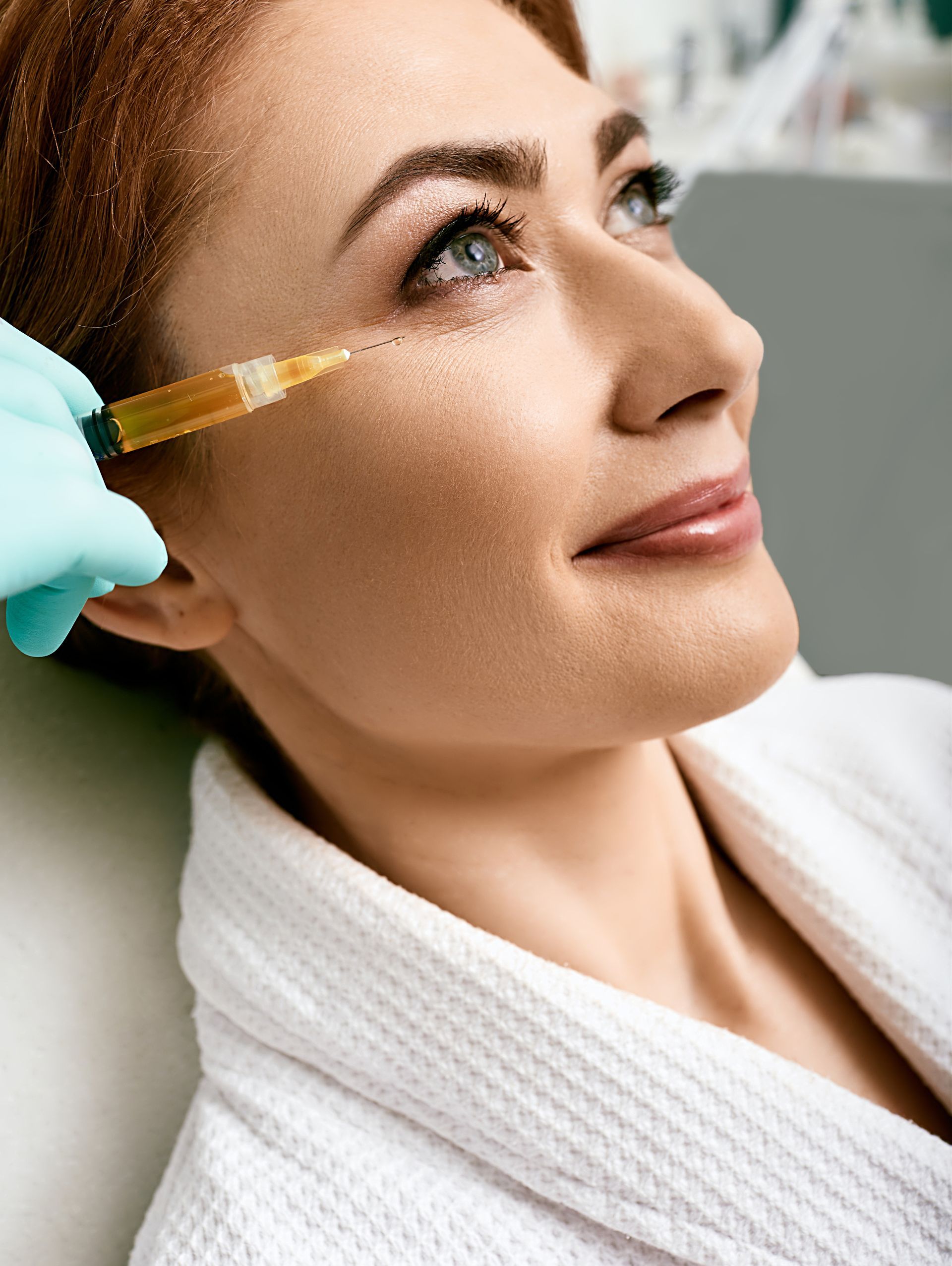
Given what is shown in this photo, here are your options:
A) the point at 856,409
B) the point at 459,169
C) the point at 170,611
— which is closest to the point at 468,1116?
the point at 170,611

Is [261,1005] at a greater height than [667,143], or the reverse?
[667,143]

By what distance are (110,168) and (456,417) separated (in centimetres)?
31

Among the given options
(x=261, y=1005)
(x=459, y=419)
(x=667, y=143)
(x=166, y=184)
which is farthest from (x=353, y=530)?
(x=667, y=143)

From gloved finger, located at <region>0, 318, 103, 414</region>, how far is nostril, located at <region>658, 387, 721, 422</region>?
0.39 meters

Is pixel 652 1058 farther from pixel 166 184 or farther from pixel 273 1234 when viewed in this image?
pixel 166 184

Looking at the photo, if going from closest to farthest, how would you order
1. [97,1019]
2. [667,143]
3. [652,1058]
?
[652,1058] → [97,1019] → [667,143]

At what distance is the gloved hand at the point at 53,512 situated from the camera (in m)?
0.56

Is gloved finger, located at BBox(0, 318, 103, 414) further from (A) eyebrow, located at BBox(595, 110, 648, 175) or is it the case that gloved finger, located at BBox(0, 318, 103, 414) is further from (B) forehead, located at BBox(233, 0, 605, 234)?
(A) eyebrow, located at BBox(595, 110, 648, 175)

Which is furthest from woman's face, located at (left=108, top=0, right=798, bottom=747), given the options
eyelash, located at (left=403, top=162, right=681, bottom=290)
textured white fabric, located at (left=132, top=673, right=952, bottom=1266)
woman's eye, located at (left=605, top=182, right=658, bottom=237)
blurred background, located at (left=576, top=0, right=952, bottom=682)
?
blurred background, located at (left=576, top=0, right=952, bottom=682)

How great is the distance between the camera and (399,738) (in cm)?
83

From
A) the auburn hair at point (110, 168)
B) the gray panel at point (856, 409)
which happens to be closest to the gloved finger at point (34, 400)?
the auburn hair at point (110, 168)

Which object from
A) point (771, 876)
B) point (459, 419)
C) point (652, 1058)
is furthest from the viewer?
point (771, 876)

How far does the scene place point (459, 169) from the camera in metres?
0.71

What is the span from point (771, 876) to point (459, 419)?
603 millimetres
